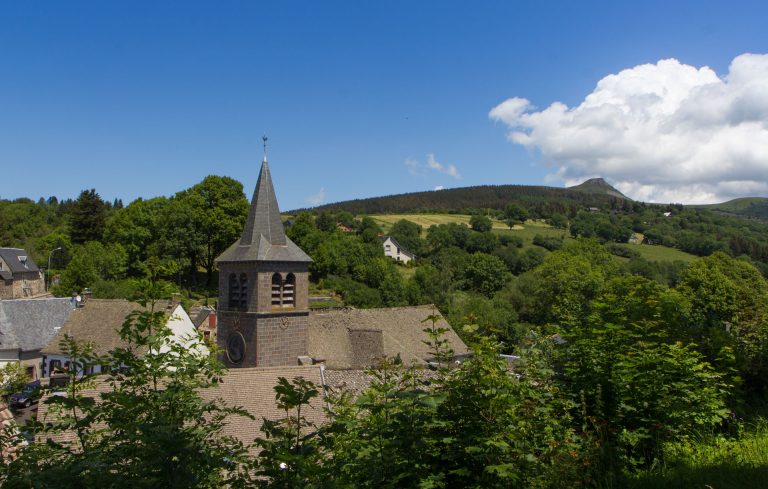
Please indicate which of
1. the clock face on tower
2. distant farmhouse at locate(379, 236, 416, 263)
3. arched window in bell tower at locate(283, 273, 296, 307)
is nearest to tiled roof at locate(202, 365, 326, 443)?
the clock face on tower

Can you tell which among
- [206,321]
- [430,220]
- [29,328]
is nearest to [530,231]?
[430,220]

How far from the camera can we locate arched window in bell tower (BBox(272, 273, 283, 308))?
2153 centimetres

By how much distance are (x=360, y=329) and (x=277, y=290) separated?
6.26 meters

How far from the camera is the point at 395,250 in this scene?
8744cm

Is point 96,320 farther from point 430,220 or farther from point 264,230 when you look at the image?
point 430,220

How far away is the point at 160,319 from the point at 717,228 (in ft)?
426

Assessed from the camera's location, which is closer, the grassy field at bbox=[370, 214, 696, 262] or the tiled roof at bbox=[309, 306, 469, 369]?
the tiled roof at bbox=[309, 306, 469, 369]

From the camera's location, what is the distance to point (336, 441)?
4652 mm

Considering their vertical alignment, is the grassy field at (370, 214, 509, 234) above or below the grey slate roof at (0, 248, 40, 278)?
above

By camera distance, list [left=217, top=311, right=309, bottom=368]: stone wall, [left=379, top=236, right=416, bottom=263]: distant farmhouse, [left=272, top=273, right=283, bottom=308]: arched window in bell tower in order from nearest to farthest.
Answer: [left=217, top=311, right=309, bottom=368]: stone wall < [left=272, top=273, right=283, bottom=308]: arched window in bell tower < [left=379, top=236, right=416, bottom=263]: distant farmhouse

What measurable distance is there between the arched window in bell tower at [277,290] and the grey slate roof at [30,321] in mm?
22291

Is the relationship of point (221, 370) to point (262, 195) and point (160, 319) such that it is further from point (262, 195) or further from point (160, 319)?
point (262, 195)

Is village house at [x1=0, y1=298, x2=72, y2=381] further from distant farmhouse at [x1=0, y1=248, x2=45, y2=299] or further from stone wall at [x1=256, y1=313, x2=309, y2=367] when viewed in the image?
distant farmhouse at [x1=0, y1=248, x2=45, y2=299]

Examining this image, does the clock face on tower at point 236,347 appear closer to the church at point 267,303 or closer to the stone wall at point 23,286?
the church at point 267,303
